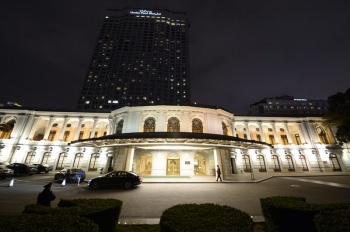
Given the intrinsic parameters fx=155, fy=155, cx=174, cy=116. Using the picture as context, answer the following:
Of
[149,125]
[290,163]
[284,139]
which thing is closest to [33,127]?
[149,125]

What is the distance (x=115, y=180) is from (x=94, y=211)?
36.3 ft

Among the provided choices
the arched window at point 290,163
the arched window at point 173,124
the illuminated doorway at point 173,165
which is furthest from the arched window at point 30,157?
the arched window at point 290,163

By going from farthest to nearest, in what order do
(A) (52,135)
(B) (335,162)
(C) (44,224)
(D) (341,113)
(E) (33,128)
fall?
(A) (52,135) < (E) (33,128) < (B) (335,162) < (D) (341,113) < (C) (44,224)

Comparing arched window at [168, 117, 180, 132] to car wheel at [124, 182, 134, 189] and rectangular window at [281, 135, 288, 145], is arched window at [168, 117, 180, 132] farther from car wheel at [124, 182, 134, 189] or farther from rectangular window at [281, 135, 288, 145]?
rectangular window at [281, 135, 288, 145]

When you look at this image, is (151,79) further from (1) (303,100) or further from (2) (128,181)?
(1) (303,100)

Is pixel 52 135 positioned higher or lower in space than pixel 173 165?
higher

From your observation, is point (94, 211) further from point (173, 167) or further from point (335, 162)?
point (335, 162)

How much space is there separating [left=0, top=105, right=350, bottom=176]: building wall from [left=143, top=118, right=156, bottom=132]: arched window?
0.60 metres

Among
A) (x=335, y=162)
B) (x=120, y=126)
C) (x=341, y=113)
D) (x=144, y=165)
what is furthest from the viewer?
(x=335, y=162)

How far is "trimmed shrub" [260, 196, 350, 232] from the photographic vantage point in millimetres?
4447

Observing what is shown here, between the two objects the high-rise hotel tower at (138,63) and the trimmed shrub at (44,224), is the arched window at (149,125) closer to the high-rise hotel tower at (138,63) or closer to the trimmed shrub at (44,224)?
the trimmed shrub at (44,224)

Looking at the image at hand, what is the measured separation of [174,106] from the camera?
88.5 ft

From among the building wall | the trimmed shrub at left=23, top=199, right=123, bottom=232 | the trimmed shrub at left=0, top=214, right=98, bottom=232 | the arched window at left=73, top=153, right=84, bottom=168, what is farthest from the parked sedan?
the trimmed shrub at left=0, top=214, right=98, bottom=232

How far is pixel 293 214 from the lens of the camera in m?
4.58
